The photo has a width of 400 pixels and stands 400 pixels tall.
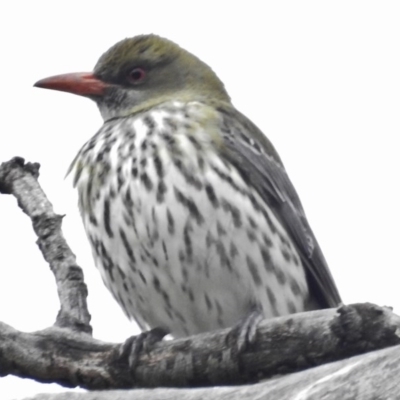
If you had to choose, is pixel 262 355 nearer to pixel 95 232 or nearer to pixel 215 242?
pixel 215 242

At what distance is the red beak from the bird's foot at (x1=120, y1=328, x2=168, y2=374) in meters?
1.94

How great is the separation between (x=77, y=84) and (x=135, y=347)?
7.70ft

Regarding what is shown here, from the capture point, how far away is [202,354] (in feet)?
17.4

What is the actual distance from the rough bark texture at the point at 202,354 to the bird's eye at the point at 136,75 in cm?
148

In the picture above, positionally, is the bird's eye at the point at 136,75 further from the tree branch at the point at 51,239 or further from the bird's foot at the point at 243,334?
the bird's foot at the point at 243,334

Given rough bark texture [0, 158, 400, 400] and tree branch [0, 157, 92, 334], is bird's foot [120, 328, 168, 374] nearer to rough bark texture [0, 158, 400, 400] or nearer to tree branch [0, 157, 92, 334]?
rough bark texture [0, 158, 400, 400]

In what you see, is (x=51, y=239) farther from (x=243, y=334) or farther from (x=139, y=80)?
(x=139, y=80)

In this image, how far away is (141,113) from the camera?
7.20 m

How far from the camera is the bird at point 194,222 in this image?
6316 millimetres

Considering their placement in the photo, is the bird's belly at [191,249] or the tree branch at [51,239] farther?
the bird's belly at [191,249]

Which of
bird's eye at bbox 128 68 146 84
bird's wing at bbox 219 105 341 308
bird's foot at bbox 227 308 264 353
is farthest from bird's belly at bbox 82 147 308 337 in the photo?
bird's eye at bbox 128 68 146 84

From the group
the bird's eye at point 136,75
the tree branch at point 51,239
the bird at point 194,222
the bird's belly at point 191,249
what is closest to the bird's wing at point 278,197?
the bird at point 194,222

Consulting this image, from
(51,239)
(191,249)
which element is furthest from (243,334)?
(51,239)

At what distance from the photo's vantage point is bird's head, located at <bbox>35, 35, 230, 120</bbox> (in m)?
7.46
